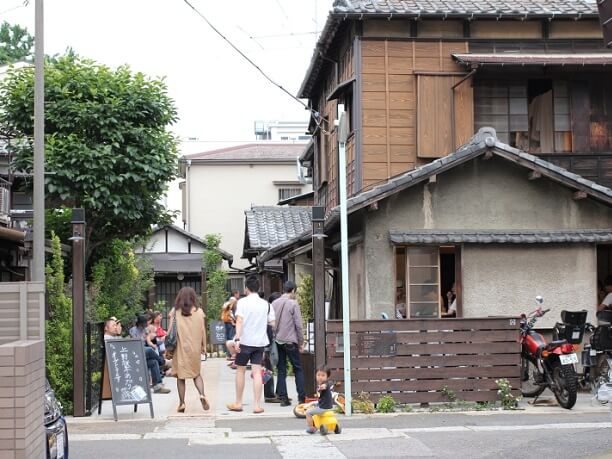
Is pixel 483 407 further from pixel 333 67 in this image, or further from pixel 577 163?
pixel 333 67

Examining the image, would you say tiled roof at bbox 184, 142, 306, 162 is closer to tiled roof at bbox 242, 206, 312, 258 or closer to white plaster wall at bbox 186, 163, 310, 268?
white plaster wall at bbox 186, 163, 310, 268

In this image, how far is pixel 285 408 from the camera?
14.6 m

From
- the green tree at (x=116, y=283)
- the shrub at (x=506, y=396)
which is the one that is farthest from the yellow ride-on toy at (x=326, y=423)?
the green tree at (x=116, y=283)

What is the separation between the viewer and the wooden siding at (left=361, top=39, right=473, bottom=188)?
19.5 metres

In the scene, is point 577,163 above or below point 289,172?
below

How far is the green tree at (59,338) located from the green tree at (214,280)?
64.0 feet

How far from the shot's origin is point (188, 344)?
1411cm

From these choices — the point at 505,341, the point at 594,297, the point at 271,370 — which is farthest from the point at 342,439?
the point at 594,297

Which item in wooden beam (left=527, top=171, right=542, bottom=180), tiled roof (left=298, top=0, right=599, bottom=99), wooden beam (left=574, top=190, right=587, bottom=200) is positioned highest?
tiled roof (left=298, top=0, right=599, bottom=99)

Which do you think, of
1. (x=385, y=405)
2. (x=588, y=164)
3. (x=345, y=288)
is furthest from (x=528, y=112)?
(x=385, y=405)

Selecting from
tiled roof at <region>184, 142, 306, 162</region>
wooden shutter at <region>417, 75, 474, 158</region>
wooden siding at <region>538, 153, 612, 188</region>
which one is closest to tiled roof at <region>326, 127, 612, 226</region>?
wooden siding at <region>538, 153, 612, 188</region>

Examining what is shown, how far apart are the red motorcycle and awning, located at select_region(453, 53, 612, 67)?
575 centimetres

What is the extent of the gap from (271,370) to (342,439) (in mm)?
4961

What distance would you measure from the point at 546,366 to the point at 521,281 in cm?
272
